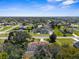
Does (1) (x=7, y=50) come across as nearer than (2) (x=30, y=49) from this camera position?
Yes

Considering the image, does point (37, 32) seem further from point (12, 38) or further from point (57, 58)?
point (57, 58)

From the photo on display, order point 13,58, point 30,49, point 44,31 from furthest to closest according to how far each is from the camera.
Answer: point 44,31 → point 30,49 → point 13,58

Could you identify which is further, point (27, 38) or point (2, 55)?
point (27, 38)

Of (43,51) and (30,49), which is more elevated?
(43,51)

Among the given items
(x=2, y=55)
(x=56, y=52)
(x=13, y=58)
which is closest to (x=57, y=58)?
(x=56, y=52)

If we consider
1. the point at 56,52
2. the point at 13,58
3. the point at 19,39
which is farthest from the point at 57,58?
the point at 19,39

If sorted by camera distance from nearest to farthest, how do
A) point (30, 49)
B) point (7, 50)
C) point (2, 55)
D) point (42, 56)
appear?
point (42, 56) < point (2, 55) < point (7, 50) < point (30, 49)

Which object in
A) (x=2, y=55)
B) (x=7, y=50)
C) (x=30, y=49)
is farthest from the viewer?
(x=30, y=49)

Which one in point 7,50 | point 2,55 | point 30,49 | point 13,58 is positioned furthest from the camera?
point 30,49

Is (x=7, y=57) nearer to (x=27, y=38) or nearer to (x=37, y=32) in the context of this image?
(x=27, y=38)
